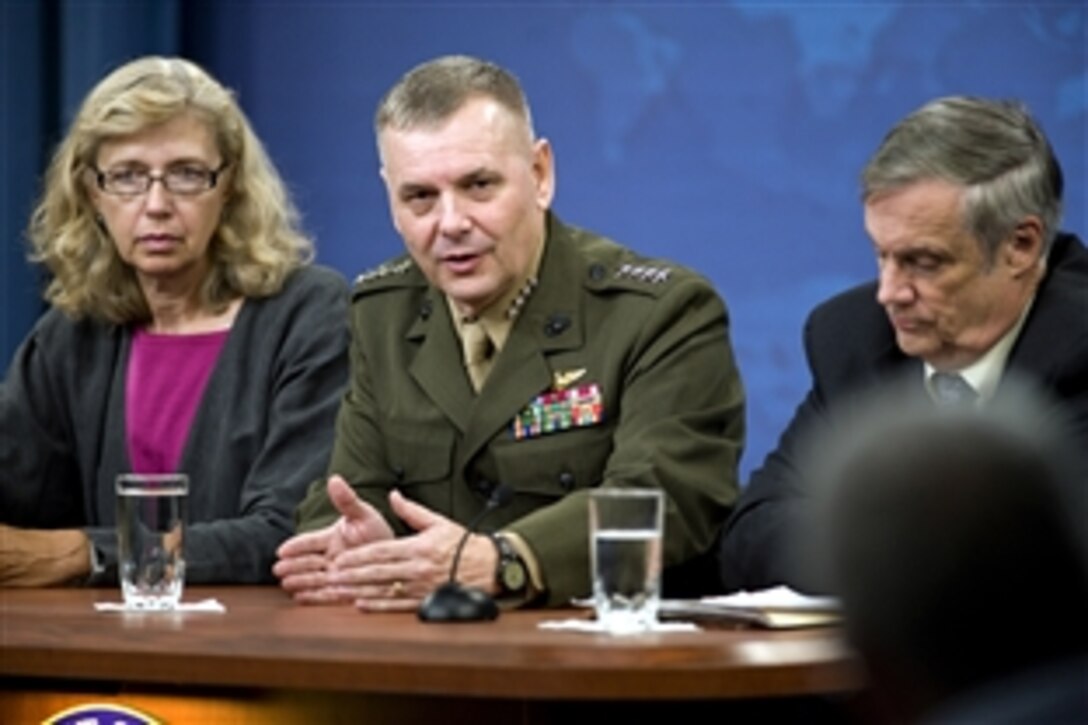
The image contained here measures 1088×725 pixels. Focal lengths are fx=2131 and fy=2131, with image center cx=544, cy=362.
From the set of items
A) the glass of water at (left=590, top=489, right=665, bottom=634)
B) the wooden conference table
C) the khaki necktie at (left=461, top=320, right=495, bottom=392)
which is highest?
the khaki necktie at (left=461, top=320, right=495, bottom=392)

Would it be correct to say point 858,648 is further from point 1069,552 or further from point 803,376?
point 803,376

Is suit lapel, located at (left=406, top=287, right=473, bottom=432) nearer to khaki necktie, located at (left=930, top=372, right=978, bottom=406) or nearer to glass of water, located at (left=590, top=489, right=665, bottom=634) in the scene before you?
khaki necktie, located at (left=930, top=372, right=978, bottom=406)

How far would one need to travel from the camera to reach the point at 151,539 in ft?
8.84

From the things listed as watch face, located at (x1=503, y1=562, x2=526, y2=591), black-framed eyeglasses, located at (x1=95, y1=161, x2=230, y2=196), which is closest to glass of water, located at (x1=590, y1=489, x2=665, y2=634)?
watch face, located at (x1=503, y1=562, x2=526, y2=591)

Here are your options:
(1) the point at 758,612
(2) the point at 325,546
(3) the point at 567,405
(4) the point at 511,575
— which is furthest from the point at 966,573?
(3) the point at 567,405

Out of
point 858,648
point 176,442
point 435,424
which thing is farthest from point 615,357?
point 858,648

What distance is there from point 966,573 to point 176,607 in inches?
82.1

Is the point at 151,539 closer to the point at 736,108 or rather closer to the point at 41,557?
the point at 41,557

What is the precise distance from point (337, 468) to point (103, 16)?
2122 mm

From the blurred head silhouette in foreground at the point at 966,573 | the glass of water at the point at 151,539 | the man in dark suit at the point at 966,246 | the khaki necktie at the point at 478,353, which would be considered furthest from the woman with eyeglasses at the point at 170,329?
the blurred head silhouette in foreground at the point at 966,573

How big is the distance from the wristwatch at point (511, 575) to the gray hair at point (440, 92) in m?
0.71

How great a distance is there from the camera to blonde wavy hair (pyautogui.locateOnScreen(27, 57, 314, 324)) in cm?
365

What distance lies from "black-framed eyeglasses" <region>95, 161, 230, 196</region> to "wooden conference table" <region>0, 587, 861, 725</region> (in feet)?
3.93

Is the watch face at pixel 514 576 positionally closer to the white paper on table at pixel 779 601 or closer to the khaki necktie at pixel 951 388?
the white paper on table at pixel 779 601
